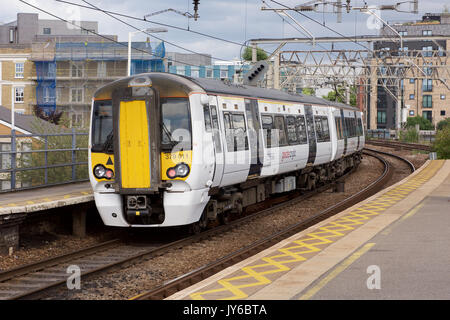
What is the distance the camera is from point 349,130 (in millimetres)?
27359

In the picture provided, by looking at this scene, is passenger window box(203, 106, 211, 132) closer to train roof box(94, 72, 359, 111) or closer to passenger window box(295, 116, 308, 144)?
train roof box(94, 72, 359, 111)

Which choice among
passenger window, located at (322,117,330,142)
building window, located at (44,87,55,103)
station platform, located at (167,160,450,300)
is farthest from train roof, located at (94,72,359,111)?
building window, located at (44,87,55,103)

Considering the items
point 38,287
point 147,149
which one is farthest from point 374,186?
point 38,287

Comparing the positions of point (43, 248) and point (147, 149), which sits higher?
point (147, 149)

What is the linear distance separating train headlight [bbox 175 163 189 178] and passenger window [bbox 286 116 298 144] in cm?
641

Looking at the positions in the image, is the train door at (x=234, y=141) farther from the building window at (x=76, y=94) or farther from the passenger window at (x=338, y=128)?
the building window at (x=76, y=94)

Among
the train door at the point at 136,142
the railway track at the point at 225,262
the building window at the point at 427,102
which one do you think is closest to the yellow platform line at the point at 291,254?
the railway track at the point at 225,262

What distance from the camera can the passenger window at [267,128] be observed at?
15562mm

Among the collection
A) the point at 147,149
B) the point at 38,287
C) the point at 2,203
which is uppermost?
the point at 147,149

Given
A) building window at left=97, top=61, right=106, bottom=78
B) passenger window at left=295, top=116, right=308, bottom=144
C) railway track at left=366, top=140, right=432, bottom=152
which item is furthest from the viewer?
building window at left=97, top=61, right=106, bottom=78

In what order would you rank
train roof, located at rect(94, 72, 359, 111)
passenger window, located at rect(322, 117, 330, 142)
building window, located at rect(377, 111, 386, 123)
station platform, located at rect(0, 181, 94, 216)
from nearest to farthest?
1. station platform, located at rect(0, 181, 94, 216)
2. train roof, located at rect(94, 72, 359, 111)
3. passenger window, located at rect(322, 117, 330, 142)
4. building window, located at rect(377, 111, 386, 123)

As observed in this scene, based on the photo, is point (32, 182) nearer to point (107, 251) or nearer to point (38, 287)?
point (107, 251)

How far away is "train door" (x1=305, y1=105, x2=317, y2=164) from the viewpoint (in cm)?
1988
